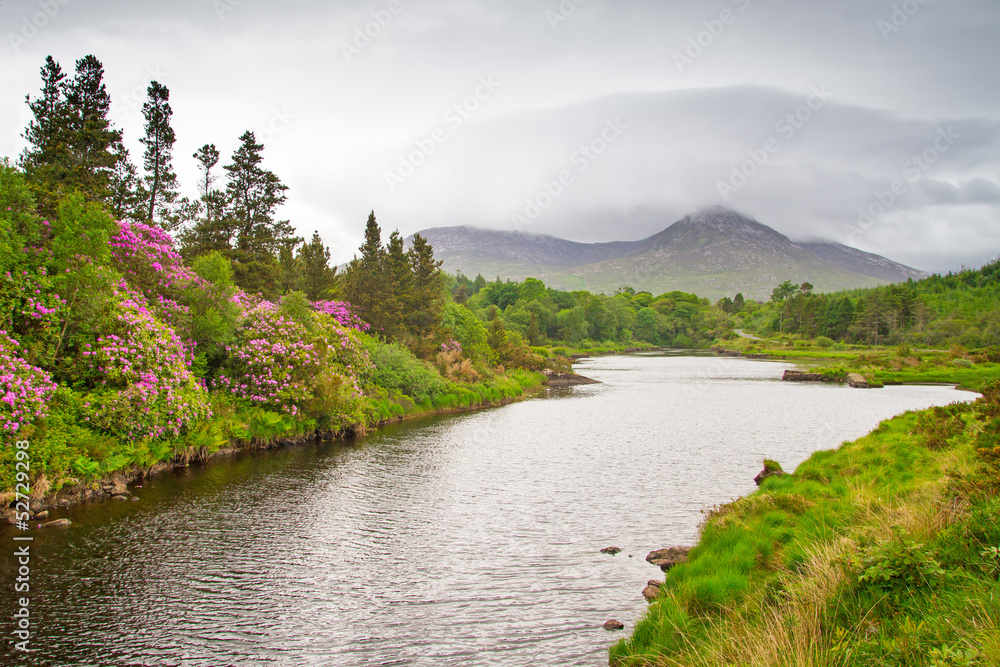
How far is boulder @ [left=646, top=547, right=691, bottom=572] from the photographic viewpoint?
41.9 ft

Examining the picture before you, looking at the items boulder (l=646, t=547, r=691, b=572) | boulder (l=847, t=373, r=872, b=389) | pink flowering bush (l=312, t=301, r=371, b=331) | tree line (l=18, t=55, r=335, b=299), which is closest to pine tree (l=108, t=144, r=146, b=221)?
tree line (l=18, t=55, r=335, b=299)

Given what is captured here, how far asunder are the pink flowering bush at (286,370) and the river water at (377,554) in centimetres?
244

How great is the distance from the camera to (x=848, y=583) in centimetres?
718

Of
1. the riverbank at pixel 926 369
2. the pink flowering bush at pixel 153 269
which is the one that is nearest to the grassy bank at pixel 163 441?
the pink flowering bush at pixel 153 269

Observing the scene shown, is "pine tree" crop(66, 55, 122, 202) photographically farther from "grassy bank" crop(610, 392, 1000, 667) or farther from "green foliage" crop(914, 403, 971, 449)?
"green foliage" crop(914, 403, 971, 449)

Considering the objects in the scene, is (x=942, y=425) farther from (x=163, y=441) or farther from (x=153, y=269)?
(x=153, y=269)

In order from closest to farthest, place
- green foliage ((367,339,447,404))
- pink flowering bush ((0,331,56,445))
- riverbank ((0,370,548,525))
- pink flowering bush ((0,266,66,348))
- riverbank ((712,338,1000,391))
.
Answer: pink flowering bush ((0,331,56,445)) < riverbank ((0,370,548,525)) < pink flowering bush ((0,266,66,348)) < green foliage ((367,339,447,404)) < riverbank ((712,338,1000,391))

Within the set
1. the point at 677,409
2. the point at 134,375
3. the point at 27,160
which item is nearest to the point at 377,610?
the point at 134,375

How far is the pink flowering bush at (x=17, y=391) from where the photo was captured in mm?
14281

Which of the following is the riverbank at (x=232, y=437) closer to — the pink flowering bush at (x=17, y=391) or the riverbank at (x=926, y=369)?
the pink flowering bush at (x=17, y=391)

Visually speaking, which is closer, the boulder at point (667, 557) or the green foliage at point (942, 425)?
the boulder at point (667, 557)

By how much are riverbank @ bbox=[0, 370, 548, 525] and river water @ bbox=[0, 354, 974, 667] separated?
2.39 ft

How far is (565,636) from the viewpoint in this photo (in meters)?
9.91

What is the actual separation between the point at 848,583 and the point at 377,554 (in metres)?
10.5
